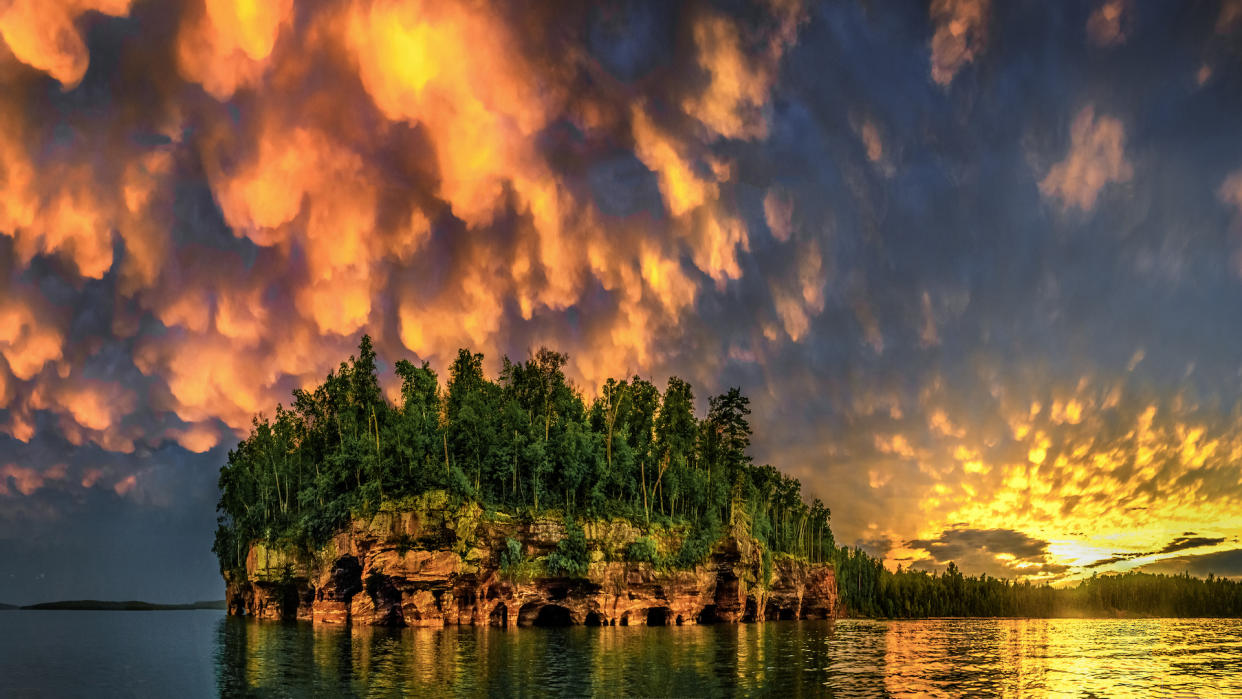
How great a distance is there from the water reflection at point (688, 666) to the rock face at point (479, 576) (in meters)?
14.0

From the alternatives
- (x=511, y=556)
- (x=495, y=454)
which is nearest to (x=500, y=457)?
(x=495, y=454)

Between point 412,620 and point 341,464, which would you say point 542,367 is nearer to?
point 341,464

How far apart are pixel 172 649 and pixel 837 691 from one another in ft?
204

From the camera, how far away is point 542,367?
11194 centimetres

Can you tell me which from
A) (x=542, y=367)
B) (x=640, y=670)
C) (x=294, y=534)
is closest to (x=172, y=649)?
(x=294, y=534)

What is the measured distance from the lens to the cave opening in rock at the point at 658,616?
93750mm

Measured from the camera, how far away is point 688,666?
41.9 m

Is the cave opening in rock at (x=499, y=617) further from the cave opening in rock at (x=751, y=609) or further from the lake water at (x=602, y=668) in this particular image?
the cave opening in rock at (x=751, y=609)

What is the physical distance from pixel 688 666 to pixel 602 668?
526 cm

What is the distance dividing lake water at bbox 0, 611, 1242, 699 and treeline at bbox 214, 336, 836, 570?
24.5m

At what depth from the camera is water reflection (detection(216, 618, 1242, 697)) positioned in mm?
33781

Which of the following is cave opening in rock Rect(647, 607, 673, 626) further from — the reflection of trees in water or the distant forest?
the reflection of trees in water

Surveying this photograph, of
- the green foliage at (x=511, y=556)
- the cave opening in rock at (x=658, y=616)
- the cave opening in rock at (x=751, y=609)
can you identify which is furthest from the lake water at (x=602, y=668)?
the cave opening in rock at (x=751, y=609)

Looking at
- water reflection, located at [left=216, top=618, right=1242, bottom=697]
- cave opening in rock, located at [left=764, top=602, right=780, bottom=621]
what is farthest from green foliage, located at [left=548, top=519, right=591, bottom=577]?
cave opening in rock, located at [left=764, top=602, right=780, bottom=621]
